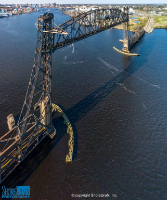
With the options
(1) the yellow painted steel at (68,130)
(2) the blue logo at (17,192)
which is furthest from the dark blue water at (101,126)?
(1) the yellow painted steel at (68,130)

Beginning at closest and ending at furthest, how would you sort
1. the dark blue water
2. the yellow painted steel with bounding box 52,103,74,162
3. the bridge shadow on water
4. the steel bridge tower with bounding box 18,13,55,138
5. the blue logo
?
the blue logo, the dark blue water, the bridge shadow on water, the steel bridge tower with bounding box 18,13,55,138, the yellow painted steel with bounding box 52,103,74,162

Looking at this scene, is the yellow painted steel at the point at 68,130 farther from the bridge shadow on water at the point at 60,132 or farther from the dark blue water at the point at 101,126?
the dark blue water at the point at 101,126

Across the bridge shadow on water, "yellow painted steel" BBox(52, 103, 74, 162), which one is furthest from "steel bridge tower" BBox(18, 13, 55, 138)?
"yellow painted steel" BBox(52, 103, 74, 162)

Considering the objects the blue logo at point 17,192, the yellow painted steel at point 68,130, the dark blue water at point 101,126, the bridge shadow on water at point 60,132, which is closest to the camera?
the blue logo at point 17,192

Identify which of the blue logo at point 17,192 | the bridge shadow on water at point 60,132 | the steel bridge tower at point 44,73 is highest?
the steel bridge tower at point 44,73

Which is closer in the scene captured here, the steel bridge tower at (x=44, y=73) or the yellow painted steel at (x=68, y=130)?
the steel bridge tower at (x=44, y=73)

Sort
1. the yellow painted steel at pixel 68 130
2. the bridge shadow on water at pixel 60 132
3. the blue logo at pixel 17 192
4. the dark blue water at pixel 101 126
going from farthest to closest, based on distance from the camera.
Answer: the yellow painted steel at pixel 68 130
the bridge shadow on water at pixel 60 132
the dark blue water at pixel 101 126
the blue logo at pixel 17 192

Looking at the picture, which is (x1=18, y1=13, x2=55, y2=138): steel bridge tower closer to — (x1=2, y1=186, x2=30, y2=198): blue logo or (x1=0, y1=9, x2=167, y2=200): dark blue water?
(x1=0, y1=9, x2=167, y2=200): dark blue water
